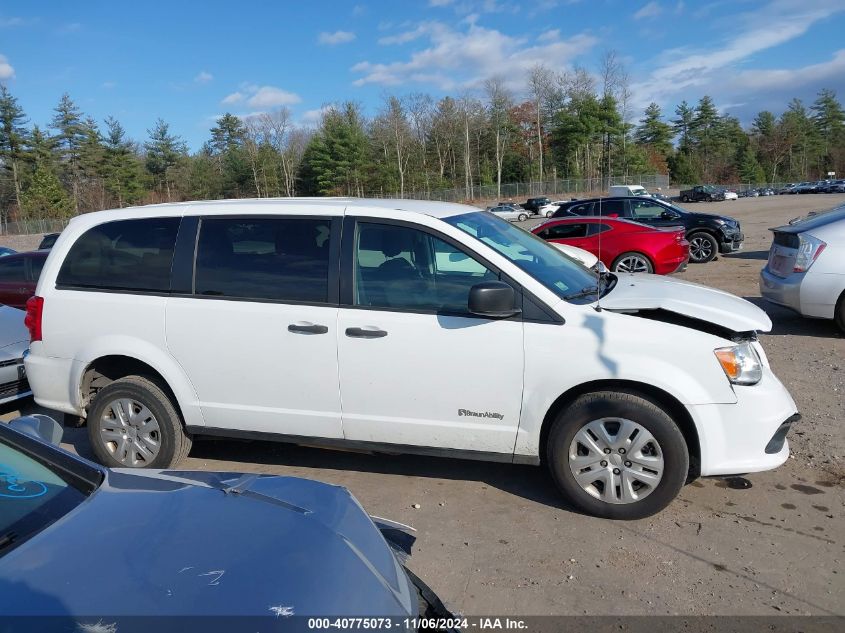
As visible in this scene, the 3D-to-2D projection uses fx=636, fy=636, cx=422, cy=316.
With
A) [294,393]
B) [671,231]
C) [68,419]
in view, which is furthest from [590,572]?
[671,231]

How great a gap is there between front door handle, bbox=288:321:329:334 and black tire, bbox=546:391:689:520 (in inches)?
60.7

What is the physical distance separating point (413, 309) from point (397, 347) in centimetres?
26

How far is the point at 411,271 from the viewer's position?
4035 millimetres

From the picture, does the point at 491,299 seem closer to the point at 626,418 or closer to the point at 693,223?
the point at 626,418

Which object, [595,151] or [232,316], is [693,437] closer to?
[232,316]

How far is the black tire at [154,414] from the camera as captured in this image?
4.46 metres

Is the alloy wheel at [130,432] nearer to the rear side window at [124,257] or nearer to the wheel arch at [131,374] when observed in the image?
the wheel arch at [131,374]

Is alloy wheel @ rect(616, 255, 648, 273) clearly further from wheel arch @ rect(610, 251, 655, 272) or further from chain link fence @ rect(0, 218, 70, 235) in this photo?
chain link fence @ rect(0, 218, 70, 235)

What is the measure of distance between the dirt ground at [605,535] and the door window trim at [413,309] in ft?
3.99

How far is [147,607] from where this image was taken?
5.39 feet

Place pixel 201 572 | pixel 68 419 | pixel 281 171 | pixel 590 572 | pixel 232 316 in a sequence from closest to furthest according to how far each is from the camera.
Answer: pixel 201 572, pixel 590 572, pixel 232 316, pixel 68 419, pixel 281 171

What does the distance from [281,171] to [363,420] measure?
84.7m

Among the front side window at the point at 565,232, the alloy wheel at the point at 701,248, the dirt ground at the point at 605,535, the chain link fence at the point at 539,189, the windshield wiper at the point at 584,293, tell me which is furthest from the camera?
the chain link fence at the point at 539,189

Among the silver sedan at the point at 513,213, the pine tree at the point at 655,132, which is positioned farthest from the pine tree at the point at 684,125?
the silver sedan at the point at 513,213
